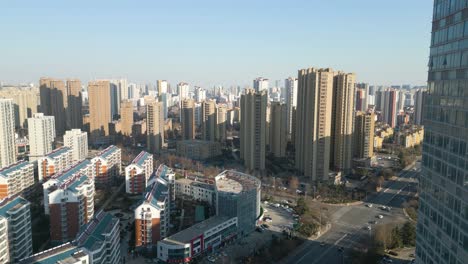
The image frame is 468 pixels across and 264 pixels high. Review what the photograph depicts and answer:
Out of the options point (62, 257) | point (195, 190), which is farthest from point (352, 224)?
point (62, 257)

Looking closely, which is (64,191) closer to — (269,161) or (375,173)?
(269,161)

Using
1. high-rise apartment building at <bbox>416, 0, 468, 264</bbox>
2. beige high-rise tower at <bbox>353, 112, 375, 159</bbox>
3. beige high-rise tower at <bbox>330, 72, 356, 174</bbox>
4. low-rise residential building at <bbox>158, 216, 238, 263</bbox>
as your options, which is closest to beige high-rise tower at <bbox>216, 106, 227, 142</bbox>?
beige high-rise tower at <bbox>353, 112, 375, 159</bbox>

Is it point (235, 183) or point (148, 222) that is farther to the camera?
point (235, 183)

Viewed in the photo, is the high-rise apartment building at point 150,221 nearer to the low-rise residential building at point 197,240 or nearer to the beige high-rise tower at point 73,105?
the low-rise residential building at point 197,240

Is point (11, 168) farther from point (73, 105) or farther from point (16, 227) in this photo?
point (73, 105)

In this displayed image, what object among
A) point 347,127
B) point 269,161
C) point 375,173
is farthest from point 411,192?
point 269,161
